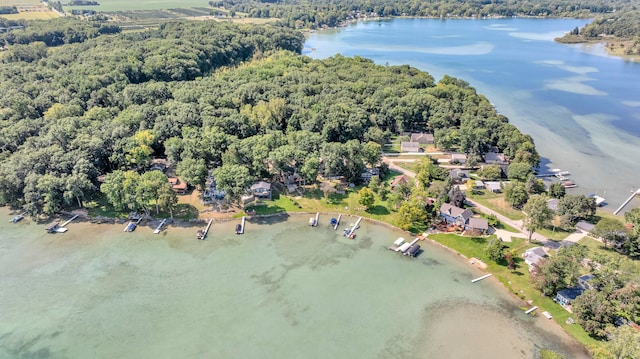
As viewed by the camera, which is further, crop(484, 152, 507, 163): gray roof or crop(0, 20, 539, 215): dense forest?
crop(484, 152, 507, 163): gray roof

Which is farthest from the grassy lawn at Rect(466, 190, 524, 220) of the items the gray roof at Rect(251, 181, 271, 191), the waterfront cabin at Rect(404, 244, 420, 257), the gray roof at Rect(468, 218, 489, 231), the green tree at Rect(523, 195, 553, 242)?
the gray roof at Rect(251, 181, 271, 191)

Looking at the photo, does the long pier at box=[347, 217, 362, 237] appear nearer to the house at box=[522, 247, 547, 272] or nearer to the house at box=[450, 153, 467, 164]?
the house at box=[522, 247, 547, 272]

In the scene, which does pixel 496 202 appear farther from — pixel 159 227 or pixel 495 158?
pixel 159 227

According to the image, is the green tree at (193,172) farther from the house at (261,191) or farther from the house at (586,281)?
the house at (586,281)

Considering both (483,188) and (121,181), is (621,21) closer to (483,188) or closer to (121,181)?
(483,188)

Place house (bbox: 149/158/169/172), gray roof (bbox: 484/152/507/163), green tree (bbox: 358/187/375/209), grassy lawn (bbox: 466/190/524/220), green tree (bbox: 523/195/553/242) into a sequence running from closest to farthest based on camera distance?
green tree (bbox: 523/195/553/242) < grassy lawn (bbox: 466/190/524/220) < green tree (bbox: 358/187/375/209) < house (bbox: 149/158/169/172) < gray roof (bbox: 484/152/507/163)

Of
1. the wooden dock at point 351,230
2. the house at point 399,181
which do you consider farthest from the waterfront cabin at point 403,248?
the house at point 399,181

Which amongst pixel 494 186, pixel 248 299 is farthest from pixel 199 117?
pixel 494 186

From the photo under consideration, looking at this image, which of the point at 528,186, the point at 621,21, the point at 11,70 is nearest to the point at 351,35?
the point at 621,21
